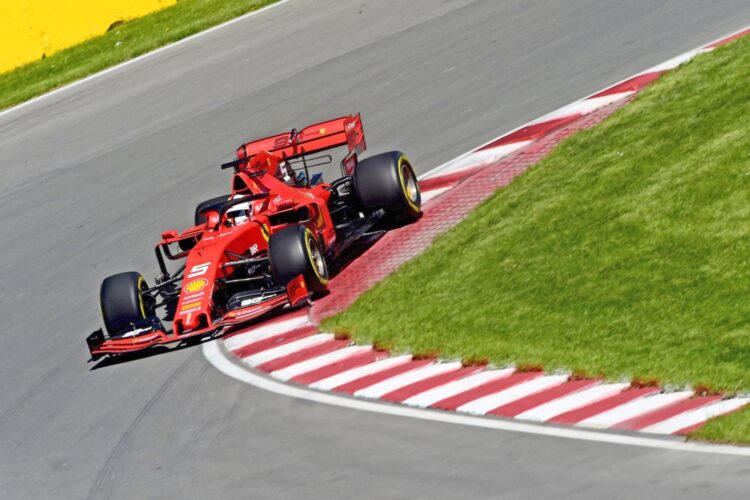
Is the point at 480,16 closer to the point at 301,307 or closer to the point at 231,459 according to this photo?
the point at 301,307

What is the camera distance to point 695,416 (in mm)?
7820

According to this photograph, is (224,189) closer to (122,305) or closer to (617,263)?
(122,305)

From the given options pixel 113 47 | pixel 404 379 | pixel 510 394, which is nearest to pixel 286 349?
pixel 404 379

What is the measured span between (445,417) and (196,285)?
379 cm

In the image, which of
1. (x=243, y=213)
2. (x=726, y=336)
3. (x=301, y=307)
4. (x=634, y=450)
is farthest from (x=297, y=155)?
(x=634, y=450)

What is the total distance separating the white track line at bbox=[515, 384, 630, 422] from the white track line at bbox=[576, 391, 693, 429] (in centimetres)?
26

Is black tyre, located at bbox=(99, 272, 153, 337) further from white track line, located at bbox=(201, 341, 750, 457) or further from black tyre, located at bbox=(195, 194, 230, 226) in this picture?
black tyre, located at bbox=(195, 194, 230, 226)

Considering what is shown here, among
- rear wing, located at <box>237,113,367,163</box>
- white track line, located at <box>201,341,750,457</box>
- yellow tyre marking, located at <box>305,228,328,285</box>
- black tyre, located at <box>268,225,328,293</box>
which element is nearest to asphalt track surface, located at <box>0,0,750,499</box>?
white track line, located at <box>201,341,750,457</box>

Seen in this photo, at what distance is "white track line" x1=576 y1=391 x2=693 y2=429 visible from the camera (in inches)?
319

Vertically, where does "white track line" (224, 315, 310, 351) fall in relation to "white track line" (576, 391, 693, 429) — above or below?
above

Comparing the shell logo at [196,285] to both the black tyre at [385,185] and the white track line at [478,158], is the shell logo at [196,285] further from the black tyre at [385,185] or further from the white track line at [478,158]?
the white track line at [478,158]

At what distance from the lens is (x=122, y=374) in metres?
11.8

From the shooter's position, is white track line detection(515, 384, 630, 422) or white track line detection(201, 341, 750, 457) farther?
white track line detection(515, 384, 630, 422)

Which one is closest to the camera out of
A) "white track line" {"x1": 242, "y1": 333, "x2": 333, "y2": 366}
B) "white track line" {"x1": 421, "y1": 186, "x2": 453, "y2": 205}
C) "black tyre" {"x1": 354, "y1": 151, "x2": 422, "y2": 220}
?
"white track line" {"x1": 242, "y1": 333, "x2": 333, "y2": 366}
